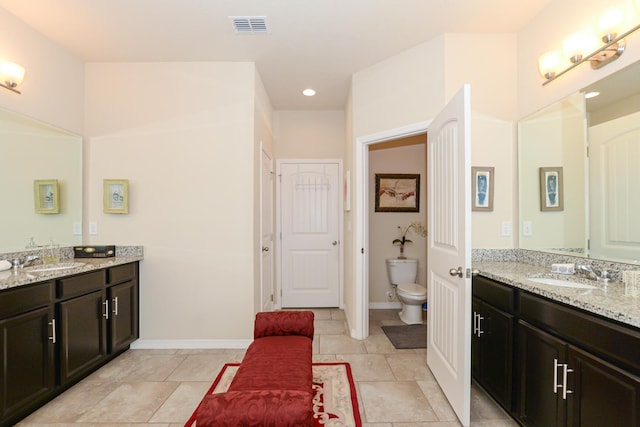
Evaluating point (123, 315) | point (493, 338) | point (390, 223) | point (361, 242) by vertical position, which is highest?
point (390, 223)

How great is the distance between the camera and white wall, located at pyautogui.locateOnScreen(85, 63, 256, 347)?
315 centimetres

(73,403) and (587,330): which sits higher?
(587,330)

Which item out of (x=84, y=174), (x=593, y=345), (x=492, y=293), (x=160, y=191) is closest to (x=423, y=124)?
(x=492, y=293)

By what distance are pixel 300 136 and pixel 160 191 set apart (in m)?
2.10

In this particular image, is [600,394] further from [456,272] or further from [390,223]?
[390,223]

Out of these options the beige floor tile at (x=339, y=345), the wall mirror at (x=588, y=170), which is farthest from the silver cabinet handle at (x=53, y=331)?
the wall mirror at (x=588, y=170)

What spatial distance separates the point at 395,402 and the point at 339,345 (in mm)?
1060

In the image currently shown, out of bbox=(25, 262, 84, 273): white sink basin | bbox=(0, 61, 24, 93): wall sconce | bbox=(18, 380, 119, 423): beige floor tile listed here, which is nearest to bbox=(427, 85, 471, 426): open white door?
bbox=(18, 380, 119, 423): beige floor tile

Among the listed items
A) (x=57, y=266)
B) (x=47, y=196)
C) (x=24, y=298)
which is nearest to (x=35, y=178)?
(x=47, y=196)

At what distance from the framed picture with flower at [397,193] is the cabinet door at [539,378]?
2777 mm

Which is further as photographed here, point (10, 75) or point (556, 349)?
point (10, 75)

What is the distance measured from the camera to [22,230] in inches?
101

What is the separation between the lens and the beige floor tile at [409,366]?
8.35 ft

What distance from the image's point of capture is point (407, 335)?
3.44m
